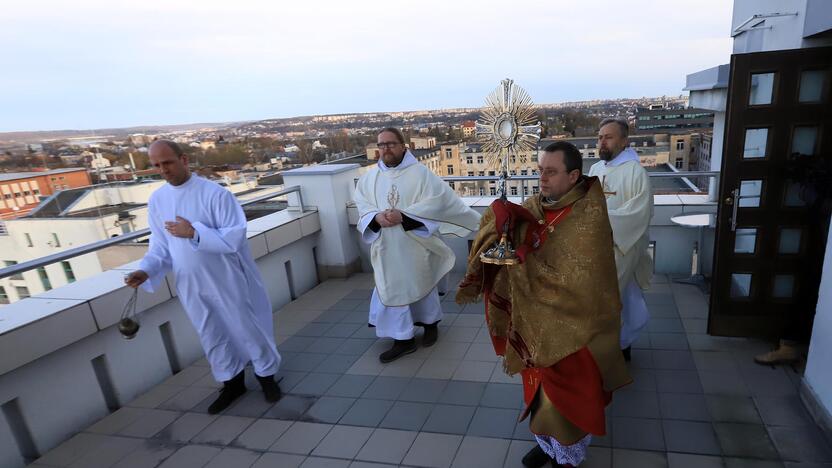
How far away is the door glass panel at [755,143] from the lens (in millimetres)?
3537

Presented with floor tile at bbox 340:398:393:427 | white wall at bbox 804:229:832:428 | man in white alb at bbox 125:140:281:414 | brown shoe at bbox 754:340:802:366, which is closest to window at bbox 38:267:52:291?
man in white alb at bbox 125:140:281:414

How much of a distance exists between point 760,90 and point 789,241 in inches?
48.2

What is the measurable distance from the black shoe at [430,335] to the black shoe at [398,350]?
122mm

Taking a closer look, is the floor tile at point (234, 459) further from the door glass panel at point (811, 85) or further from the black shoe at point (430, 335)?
the door glass panel at point (811, 85)

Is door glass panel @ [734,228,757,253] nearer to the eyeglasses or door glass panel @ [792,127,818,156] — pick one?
door glass panel @ [792,127,818,156]

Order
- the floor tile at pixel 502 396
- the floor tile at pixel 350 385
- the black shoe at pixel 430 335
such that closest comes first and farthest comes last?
the floor tile at pixel 502 396 → the floor tile at pixel 350 385 → the black shoe at pixel 430 335

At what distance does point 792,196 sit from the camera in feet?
11.9

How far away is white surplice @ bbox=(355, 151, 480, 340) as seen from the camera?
4164 millimetres

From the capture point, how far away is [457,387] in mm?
3721

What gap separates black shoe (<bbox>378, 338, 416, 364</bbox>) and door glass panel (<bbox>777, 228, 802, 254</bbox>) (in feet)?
10.3

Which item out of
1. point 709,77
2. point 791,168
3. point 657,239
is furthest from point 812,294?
point 709,77

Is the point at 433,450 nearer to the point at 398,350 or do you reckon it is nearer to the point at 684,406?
the point at 398,350

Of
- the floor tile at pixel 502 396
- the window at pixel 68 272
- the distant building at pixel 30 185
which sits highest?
the distant building at pixel 30 185

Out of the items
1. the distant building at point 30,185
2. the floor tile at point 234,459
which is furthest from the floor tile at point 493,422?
the distant building at point 30,185
